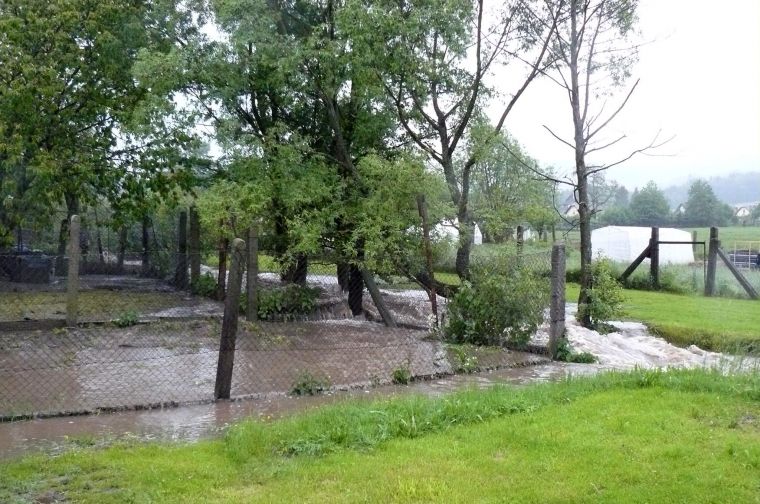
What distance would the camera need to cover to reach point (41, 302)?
14.3 meters

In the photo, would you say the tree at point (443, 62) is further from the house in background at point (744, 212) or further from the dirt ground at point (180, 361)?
the house in background at point (744, 212)

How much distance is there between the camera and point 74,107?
18672 millimetres

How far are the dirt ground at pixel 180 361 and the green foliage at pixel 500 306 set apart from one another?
0.51 metres

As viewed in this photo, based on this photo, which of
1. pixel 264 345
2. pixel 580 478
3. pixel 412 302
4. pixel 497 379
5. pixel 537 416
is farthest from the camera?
pixel 412 302

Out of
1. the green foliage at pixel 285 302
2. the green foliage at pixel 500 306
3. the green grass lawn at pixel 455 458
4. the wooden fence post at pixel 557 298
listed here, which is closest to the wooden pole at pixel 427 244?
the green foliage at pixel 500 306

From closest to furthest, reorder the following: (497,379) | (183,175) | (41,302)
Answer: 1. (497,379)
2. (41,302)
3. (183,175)

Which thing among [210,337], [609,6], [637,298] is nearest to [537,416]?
[210,337]

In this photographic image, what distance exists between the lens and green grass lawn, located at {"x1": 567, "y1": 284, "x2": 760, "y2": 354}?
12602 millimetres

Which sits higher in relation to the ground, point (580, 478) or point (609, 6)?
point (609, 6)

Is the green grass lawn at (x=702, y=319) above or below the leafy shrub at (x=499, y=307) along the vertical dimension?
below

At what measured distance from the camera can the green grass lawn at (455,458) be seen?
15.6 feet

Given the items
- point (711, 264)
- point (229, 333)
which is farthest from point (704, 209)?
point (229, 333)

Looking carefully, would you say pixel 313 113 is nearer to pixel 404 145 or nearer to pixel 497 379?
pixel 404 145

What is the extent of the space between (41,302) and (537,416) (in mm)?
10809
